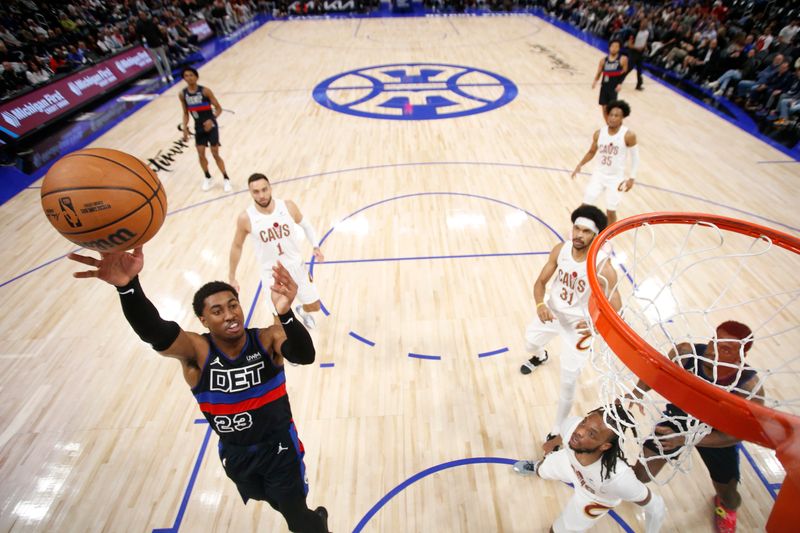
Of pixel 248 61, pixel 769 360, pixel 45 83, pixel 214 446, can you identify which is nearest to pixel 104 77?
pixel 45 83

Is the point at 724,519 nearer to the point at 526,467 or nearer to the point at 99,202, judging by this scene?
the point at 526,467

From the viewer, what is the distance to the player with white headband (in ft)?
9.71

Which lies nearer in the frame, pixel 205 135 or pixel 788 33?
pixel 205 135

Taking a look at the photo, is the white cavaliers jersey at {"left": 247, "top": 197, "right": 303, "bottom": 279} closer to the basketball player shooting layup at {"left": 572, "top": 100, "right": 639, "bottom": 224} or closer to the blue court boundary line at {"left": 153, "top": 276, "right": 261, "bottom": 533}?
the blue court boundary line at {"left": 153, "top": 276, "right": 261, "bottom": 533}

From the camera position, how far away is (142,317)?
1961mm

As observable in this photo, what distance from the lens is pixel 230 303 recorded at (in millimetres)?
2180

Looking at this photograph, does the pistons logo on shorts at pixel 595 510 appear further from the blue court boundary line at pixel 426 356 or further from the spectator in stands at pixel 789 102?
the spectator in stands at pixel 789 102

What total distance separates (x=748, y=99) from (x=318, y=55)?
12.5 m

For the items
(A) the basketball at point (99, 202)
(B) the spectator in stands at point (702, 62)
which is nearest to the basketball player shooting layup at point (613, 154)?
(A) the basketball at point (99, 202)

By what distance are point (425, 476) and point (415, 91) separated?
10430 millimetres

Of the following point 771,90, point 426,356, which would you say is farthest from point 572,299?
point 771,90

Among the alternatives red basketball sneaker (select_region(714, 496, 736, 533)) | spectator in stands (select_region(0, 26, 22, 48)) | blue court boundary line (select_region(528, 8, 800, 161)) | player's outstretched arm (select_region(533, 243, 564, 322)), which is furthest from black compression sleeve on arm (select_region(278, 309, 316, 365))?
spectator in stands (select_region(0, 26, 22, 48))

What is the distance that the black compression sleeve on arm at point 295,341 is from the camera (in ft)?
6.45

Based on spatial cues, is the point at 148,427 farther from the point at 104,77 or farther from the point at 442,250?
the point at 104,77
